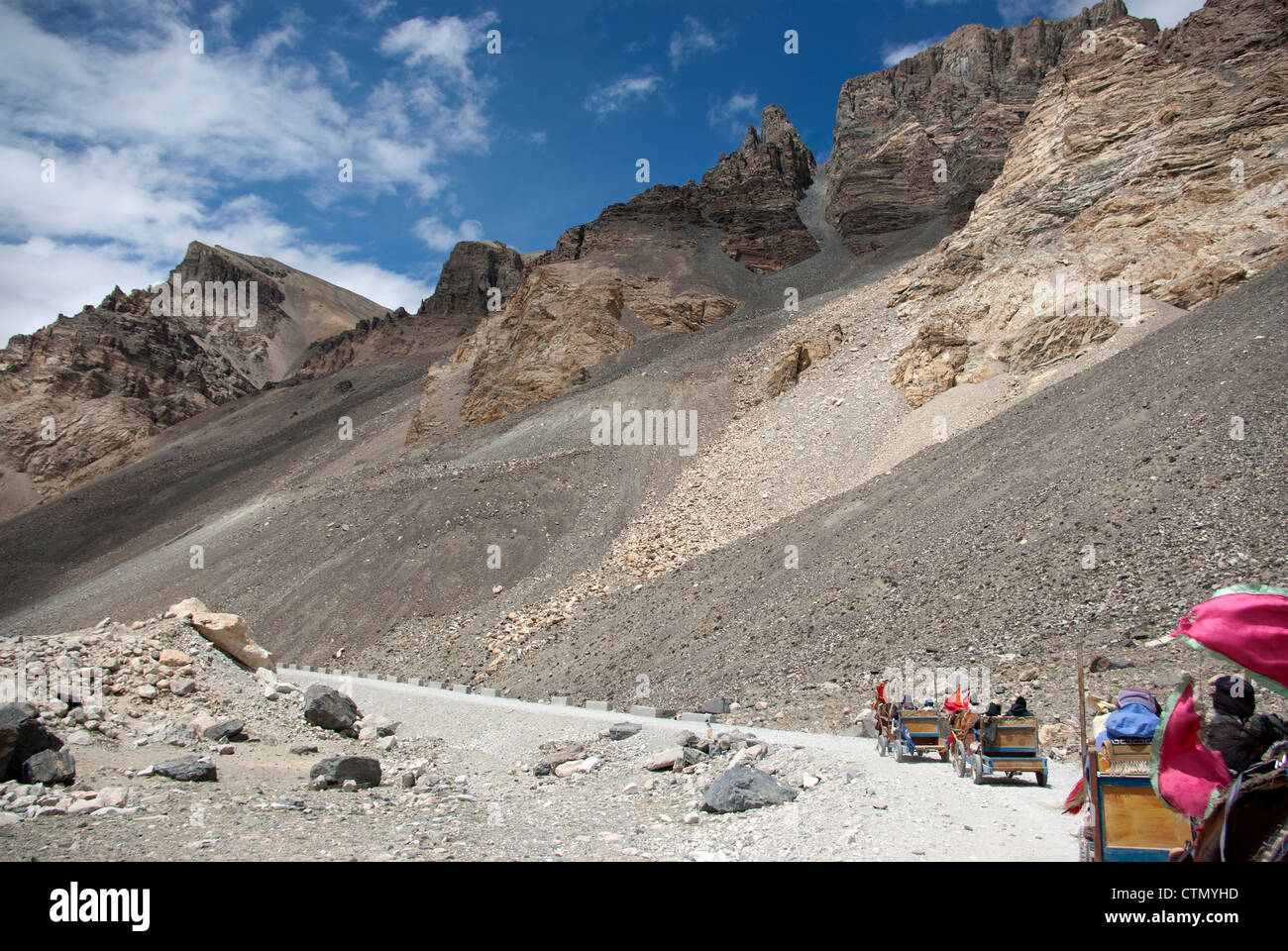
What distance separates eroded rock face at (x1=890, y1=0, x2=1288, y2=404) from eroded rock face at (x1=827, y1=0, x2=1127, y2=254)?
3310 cm

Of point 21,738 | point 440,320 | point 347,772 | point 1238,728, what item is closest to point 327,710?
point 347,772

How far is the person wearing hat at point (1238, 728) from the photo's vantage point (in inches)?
122

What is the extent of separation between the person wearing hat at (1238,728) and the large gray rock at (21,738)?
882cm

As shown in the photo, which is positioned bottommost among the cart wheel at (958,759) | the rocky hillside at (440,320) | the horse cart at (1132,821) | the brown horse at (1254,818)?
the cart wheel at (958,759)

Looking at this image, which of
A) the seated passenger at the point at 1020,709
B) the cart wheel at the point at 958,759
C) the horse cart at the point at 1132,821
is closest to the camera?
the horse cart at the point at 1132,821

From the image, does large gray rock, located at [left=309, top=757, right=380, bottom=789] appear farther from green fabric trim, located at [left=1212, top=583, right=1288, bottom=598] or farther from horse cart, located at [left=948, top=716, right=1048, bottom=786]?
green fabric trim, located at [left=1212, top=583, right=1288, bottom=598]

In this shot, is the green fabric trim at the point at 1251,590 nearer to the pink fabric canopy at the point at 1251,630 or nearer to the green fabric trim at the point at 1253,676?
the pink fabric canopy at the point at 1251,630

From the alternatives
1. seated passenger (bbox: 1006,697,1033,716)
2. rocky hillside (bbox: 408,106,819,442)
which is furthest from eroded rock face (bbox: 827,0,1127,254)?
seated passenger (bbox: 1006,697,1033,716)

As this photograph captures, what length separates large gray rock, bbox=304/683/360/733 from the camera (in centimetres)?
1176

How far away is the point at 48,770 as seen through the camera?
6844 mm

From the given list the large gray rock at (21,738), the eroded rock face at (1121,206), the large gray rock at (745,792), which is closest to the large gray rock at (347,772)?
the large gray rock at (21,738)

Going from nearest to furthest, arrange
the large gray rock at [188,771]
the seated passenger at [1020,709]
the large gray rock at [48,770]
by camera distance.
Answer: the large gray rock at [48,770] < the large gray rock at [188,771] < the seated passenger at [1020,709]

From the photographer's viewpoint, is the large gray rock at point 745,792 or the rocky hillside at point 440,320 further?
the rocky hillside at point 440,320
